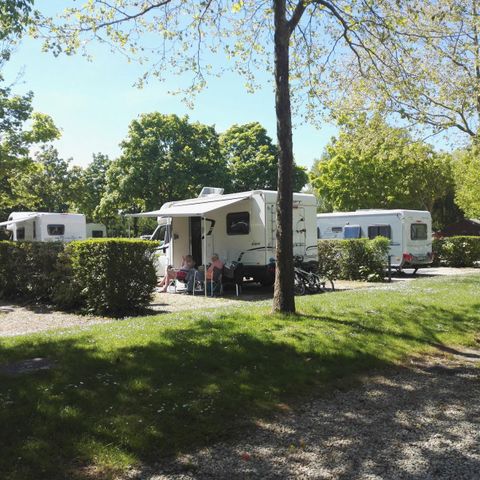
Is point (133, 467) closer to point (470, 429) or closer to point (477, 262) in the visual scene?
point (470, 429)

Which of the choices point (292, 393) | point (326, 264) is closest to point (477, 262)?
point (326, 264)

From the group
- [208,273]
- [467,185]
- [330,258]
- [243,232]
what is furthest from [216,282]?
[467,185]

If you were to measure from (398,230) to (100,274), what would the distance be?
13.4 metres

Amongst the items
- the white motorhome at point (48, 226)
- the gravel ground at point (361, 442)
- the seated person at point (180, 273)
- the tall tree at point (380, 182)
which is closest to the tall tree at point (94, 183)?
the white motorhome at point (48, 226)

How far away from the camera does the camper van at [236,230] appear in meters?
14.4

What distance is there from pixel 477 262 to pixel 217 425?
2297 centimetres

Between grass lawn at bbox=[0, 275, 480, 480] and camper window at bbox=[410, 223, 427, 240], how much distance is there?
456 inches

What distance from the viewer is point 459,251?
24250 millimetres

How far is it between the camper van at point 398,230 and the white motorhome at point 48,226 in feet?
40.1

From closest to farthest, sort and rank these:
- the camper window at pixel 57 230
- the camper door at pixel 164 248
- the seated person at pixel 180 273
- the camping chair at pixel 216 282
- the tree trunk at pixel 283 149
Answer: the tree trunk at pixel 283 149 → the camping chair at pixel 216 282 → the seated person at pixel 180 273 → the camper door at pixel 164 248 → the camper window at pixel 57 230

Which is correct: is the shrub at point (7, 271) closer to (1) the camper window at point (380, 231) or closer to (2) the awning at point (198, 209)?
(2) the awning at point (198, 209)

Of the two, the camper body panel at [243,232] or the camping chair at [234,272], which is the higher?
the camper body panel at [243,232]

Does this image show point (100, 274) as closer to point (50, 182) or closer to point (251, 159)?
point (50, 182)

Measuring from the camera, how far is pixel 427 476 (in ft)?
11.6
